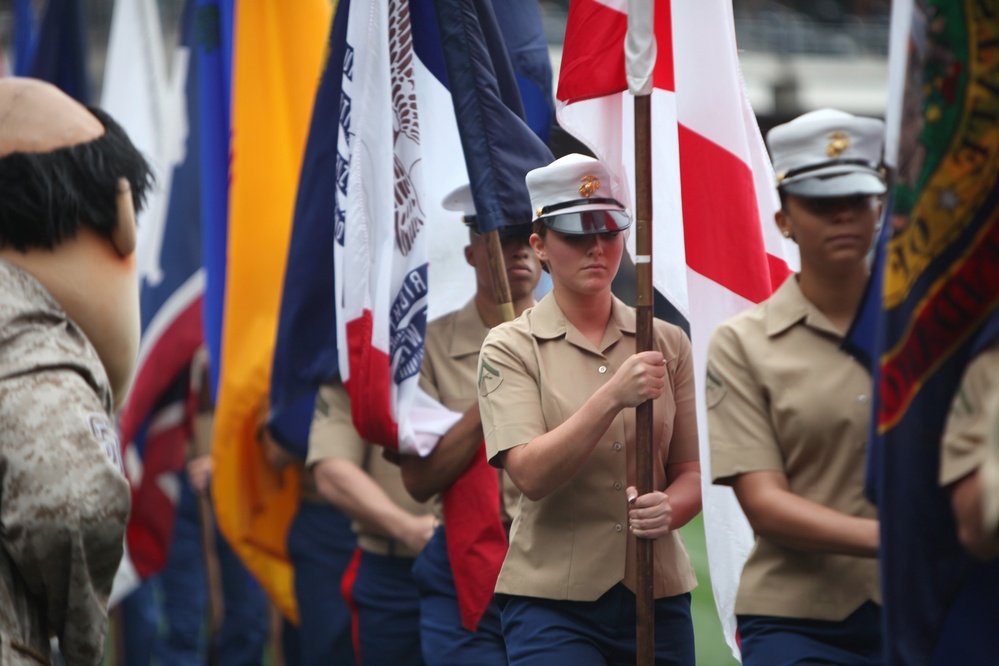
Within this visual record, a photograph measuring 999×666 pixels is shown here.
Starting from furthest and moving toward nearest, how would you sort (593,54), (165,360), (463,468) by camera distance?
(165,360) < (463,468) < (593,54)

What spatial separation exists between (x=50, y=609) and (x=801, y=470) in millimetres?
1827

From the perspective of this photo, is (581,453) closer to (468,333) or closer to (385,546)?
(468,333)

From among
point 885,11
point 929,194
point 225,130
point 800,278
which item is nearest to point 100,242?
point 800,278

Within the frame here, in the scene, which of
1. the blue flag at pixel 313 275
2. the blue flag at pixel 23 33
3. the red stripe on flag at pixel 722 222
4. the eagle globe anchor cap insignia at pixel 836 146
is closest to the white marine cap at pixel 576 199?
the red stripe on flag at pixel 722 222

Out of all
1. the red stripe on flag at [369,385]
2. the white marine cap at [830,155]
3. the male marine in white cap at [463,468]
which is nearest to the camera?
the white marine cap at [830,155]

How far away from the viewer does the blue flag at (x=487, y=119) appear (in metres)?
4.69

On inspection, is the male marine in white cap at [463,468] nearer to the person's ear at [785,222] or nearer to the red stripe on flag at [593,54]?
the red stripe on flag at [593,54]

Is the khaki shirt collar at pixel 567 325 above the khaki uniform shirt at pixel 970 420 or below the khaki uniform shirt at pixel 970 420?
below

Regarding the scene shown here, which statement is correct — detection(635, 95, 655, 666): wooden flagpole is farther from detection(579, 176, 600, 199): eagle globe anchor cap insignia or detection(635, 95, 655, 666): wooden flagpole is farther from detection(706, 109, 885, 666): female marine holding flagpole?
detection(706, 109, 885, 666): female marine holding flagpole

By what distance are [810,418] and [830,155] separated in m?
0.63

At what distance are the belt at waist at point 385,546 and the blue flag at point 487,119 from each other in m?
1.67

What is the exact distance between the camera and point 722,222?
14.4 feet

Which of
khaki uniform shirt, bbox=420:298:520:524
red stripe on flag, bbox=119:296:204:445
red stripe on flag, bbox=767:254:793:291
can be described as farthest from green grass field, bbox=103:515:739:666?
red stripe on flag, bbox=119:296:204:445

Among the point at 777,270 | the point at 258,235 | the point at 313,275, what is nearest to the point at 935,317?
the point at 777,270
